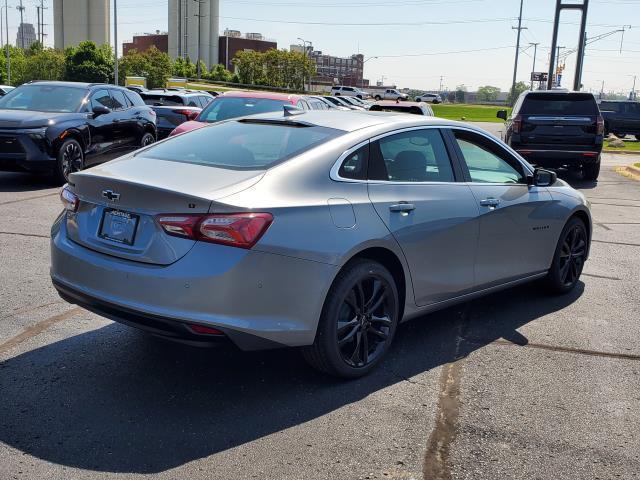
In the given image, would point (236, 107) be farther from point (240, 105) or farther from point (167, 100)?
point (167, 100)

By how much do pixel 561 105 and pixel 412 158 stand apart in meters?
11.5

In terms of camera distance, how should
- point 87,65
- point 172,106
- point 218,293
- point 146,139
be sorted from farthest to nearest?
1. point 87,65
2. point 172,106
3. point 146,139
4. point 218,293

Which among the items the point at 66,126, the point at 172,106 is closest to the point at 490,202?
the point at 66,126

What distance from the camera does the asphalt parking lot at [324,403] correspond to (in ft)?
11.3

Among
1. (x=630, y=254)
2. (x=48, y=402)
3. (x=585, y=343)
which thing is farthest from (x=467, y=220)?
(x=630, y=254)

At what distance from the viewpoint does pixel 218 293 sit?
3.69m

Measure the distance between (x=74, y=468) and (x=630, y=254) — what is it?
23.5 ft

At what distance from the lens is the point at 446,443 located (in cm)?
368

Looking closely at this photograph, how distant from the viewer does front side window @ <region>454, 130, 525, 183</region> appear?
18.0 ft

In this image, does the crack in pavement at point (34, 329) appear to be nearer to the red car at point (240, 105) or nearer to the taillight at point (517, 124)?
the red car at point (240, 105)

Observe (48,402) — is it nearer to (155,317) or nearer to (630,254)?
(155,317)

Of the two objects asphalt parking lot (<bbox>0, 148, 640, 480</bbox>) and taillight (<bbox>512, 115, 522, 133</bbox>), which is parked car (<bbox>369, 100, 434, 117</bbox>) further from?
asphalt parking lot (<bbox>0, 148, 640, 480</bbox>)

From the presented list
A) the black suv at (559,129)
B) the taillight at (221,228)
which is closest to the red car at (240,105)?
the black suv at (559,129)

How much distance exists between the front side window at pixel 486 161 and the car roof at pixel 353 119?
20 cm
